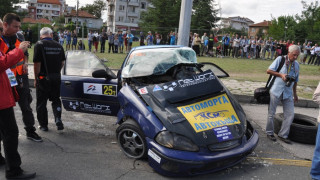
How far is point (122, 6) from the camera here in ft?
255

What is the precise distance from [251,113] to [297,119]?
1508 mm

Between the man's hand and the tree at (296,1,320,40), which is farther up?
the tree at (296,1,320,40)

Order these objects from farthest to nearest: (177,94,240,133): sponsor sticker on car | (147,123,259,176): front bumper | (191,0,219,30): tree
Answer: (191,0,219,30): tree, (177,94,240,133): sponsor sticker on car, (147,123,259,176): front bumper

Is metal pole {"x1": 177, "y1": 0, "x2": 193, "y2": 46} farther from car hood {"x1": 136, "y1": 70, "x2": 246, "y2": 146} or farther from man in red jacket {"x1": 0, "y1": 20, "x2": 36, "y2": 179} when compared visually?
man in red jacket {"x1": 0, "y1": 20, "x2": 36, "y2": 179}

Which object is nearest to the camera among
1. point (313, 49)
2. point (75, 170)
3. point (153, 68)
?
point (75, 170)

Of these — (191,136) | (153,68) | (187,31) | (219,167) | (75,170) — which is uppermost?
(187,31)

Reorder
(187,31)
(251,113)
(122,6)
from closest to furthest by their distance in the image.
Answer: (251,113) < (187,31) < (122,6)

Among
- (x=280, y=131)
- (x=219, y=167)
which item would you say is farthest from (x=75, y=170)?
(x=280, y=131)

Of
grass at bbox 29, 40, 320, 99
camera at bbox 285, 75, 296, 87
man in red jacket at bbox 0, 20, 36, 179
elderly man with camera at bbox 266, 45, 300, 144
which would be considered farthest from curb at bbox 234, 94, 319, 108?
man in red jacket at bbox 0, 20, 36, 179

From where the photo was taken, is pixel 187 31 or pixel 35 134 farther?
pixel 187 31

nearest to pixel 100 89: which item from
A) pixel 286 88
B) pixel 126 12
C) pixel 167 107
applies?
pixel 167 107

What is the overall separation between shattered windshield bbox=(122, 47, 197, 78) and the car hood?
476 millimetres

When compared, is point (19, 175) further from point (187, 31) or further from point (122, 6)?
point (122, 6)

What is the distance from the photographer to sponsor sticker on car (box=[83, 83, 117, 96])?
4688 mm
